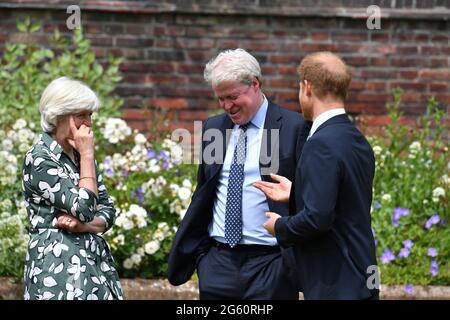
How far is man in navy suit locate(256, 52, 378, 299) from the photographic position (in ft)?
14.0

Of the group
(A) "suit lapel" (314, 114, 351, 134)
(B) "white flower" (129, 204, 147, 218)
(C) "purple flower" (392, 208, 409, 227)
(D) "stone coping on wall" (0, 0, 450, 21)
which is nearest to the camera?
(A) "suit lapel" (314, 114, 351, 134)

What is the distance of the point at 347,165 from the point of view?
14.2ft

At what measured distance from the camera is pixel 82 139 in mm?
4762

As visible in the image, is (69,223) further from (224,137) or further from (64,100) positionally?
(224,137)

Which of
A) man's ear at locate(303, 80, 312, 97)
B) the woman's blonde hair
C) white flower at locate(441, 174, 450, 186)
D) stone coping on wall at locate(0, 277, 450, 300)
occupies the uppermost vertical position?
man's ear at locate(303, 80, 312, 97)

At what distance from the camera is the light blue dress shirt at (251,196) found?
4.96m

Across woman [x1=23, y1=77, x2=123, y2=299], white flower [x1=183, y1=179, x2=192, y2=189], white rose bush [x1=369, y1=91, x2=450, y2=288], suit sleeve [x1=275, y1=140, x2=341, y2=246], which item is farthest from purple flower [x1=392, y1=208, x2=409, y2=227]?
suit sleeve [x1=275, y1=140, x2=341, y2=246]

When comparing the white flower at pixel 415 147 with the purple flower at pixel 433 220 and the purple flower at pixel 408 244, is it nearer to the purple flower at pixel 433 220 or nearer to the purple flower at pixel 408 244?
the purple flower at pixel 433 220

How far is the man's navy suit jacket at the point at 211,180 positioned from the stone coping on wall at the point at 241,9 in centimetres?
379

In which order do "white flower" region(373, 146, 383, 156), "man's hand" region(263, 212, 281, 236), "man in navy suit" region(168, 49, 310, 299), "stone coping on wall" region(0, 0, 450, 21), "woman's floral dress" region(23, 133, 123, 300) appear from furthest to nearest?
"stone coping on wall" region(0, 0, 450, 21) → "white flower" region(373, 146, 383, 156) → "man in navy suit" region(168, 49, 310, 299) → "woman's floral dress" region(23, 133, 123, 300) → "man's hand" region(263, 212, 281, 236)

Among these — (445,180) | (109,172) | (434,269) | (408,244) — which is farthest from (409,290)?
(109,172)

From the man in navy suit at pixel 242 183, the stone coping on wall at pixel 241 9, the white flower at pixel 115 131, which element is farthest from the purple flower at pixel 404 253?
the stone coping on wall at pixel 241 9

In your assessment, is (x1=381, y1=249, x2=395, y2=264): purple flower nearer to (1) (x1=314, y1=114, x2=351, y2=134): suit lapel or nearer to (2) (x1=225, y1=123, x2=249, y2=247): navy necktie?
(2) (x1=225, y1=123, x2=249, y2=247): navy necktie

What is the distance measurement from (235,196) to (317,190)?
781 millimetres
